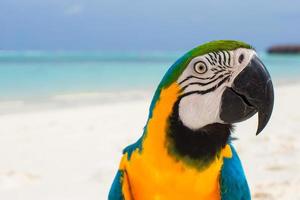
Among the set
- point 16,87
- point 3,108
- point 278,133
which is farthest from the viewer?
point 16,87

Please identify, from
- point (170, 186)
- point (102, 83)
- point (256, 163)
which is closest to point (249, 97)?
point (170, 186)

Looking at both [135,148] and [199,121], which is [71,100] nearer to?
[135,148]

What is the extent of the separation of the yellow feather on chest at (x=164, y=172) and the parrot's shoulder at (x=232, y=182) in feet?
0.08

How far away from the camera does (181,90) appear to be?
164 centimetres

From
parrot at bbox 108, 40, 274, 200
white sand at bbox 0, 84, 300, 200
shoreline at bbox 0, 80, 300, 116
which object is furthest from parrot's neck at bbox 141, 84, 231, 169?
shoreline at bbox 0, 80, 300, 116

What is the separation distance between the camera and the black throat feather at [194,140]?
1.67 m

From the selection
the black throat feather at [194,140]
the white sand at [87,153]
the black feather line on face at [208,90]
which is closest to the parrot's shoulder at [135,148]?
the black throat feather at [194,140]

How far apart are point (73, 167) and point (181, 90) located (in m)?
2.56

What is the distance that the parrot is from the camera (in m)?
1.59

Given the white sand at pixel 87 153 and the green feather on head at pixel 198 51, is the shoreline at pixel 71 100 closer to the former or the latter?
the white sand at pixel 87 153

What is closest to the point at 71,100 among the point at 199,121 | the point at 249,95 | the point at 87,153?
the point at 87,153

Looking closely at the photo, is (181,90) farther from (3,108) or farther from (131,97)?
(131,97)

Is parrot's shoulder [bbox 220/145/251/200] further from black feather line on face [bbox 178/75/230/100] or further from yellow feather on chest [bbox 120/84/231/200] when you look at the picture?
black feather line on face [bbox 178/75/230/100]

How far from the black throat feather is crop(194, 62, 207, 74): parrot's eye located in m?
0.13
